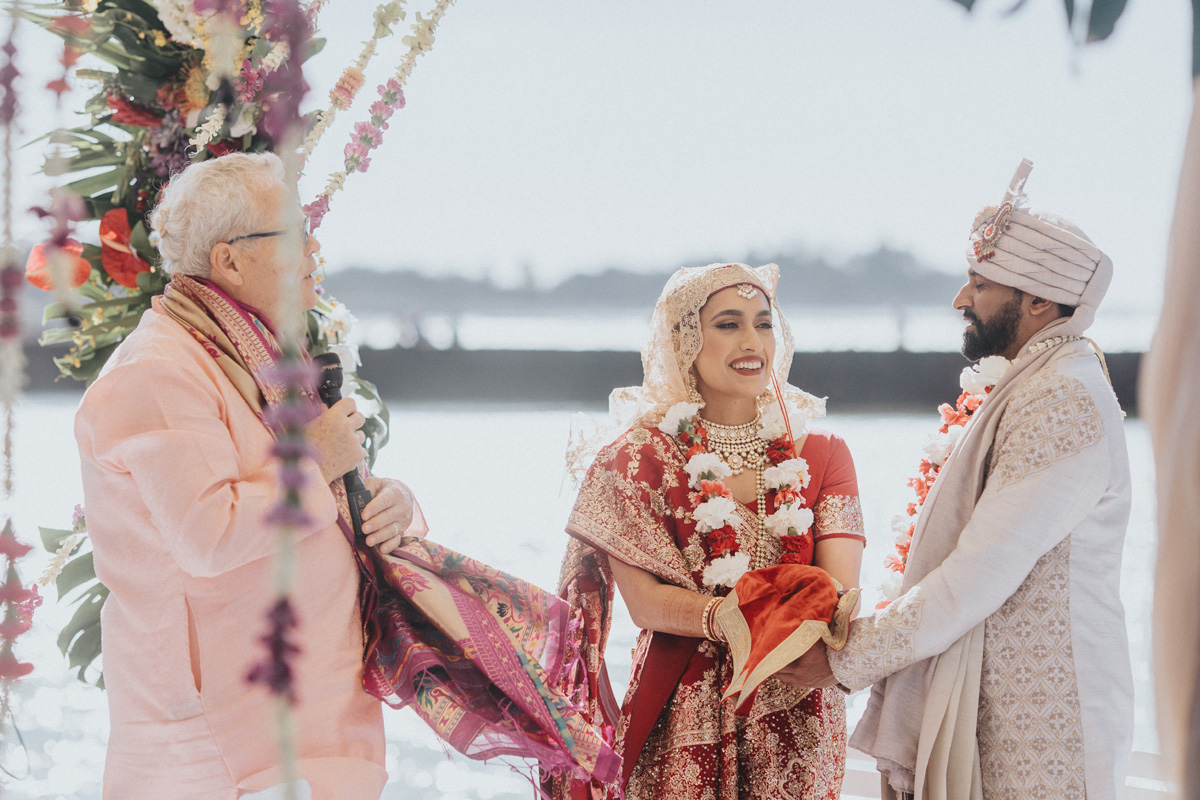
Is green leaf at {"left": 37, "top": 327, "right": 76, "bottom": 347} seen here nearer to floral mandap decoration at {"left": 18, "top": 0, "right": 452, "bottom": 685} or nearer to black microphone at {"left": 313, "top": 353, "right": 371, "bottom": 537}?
floral mandap decoration at {"left": 18, "top": 0, "right": 452, "bottom": 685}

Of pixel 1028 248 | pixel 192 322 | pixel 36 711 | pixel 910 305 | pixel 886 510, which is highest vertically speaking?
pixel 910 305

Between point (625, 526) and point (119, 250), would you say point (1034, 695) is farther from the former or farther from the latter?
point (119, 250)

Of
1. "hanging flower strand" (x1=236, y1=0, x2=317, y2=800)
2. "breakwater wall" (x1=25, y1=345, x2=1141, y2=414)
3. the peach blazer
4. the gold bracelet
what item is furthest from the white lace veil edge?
"breakwater wall" (x1=25, y1=345, x2=1141, y2=414)

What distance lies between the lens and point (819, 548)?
215 cm

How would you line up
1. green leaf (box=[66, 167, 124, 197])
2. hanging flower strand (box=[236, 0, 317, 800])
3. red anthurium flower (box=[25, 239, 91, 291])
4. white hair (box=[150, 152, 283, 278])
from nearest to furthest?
hanging flower strand (box=[236, 0, 317, 800]), white hair (box=[150, 152, 283, 278]), red anthurium flower (box=[25, 239, 91, 291]), green leaf (box=[66, 167, 124, 197])

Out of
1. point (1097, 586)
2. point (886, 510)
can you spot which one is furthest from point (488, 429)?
point (1097, 586)

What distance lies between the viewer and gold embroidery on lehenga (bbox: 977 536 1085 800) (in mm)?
1723

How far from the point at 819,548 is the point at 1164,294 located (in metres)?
1.54

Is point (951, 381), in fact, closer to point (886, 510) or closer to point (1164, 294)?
point (886, 510)

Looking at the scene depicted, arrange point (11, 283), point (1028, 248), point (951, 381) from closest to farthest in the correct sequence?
point (11, 283) < point (1028, 248) < point (951, 381)

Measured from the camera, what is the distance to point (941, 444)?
2.17m

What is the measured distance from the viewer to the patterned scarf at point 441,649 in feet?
5.53

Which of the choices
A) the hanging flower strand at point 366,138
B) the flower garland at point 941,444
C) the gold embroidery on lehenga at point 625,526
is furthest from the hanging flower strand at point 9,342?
the flower garland at point 941,444

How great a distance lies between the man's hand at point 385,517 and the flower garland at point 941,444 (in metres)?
1.03
